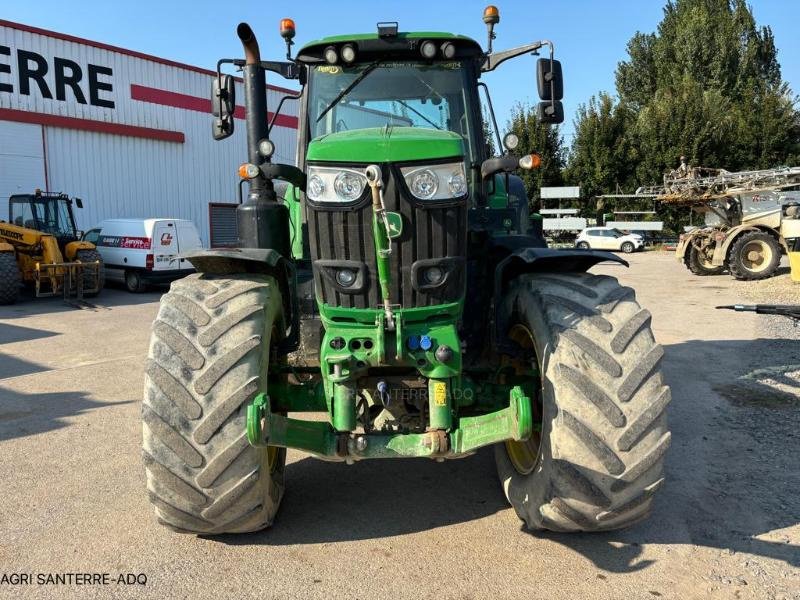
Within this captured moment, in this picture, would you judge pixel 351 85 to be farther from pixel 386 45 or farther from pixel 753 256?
pixel 753 256

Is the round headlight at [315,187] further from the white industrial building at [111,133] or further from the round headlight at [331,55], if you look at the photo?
the white industrial building at [111,133]

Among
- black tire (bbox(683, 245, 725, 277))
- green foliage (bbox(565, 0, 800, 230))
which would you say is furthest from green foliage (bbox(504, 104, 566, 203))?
black tire (bbox(683, 245, 725, 277))

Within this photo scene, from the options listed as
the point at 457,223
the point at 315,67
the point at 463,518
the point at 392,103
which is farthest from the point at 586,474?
the point at 315,67

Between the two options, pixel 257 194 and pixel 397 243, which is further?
pixel 257 194

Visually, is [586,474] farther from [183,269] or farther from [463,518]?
[183,269]

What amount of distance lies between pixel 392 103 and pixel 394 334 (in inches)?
73.9

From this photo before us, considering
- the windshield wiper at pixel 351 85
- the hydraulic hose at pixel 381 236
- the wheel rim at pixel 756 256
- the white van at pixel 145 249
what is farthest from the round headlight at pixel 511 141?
the wheel rim at pixel 756 256

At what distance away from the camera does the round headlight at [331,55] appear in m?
3.98

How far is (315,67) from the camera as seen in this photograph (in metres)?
4.23

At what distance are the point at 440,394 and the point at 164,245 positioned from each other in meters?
14.5

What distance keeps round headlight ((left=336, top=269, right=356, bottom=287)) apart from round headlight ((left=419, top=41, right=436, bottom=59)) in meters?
1.74

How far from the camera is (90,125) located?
18.8m

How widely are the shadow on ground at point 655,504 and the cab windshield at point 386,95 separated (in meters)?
2.30

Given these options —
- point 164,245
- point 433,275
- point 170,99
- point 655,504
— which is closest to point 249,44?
point 433,275
